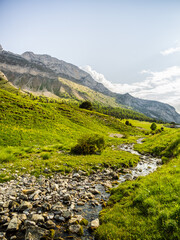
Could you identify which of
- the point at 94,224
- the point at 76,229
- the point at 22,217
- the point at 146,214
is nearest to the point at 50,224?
the point at 76,229

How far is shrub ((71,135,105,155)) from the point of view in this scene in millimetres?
21987

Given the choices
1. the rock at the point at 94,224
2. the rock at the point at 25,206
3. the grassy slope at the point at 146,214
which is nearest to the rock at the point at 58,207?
the rock at the point at 25,206

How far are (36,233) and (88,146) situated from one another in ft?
53.6

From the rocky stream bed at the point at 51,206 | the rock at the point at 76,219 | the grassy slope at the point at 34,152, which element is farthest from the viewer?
the grassy slope at the point at 34,152

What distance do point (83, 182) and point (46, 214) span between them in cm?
506

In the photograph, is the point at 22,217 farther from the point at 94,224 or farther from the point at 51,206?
the point at 94,224

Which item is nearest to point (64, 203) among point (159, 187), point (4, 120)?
point (159, 187)

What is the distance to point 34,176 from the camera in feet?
39.2

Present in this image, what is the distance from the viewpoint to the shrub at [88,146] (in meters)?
22.0

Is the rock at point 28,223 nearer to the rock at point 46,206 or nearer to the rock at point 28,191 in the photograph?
the rock at point 46,206

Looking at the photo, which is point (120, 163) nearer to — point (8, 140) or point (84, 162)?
point (84, 162)

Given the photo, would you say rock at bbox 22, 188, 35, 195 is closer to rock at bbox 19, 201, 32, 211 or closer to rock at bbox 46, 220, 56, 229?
rock at bbox 19, 201, 32, 211

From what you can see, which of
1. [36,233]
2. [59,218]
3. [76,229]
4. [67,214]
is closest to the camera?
[36,233]

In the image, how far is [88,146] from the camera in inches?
879
